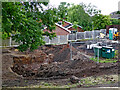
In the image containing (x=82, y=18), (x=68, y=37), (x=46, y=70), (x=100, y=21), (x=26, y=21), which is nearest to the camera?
(x=26, y=21)

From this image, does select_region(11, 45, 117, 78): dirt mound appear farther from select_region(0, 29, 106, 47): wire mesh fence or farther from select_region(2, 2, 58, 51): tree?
select_region(0, 29, 106, 47): wire mesh fence

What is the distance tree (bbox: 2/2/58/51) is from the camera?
4.50m

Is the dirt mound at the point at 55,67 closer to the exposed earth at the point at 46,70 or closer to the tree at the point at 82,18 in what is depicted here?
the exposed earth at the point at 46,70

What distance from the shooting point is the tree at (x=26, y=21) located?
14.8 ft

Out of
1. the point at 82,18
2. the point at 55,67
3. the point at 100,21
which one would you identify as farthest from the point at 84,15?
the point at 55,67

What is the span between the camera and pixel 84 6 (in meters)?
21.0

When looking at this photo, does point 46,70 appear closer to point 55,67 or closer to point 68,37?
point 55,67

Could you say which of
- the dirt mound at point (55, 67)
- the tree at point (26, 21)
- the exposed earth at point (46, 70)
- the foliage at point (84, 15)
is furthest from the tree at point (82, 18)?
the tree at point (26, 21)

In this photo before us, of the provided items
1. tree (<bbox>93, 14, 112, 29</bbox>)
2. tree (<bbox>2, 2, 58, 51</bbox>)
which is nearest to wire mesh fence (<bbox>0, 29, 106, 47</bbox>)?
tree (<bbox>93, 14, 112, 29</bbox>)

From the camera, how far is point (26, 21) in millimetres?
4859

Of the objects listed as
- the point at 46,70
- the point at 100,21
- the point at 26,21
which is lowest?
the point at 46,70

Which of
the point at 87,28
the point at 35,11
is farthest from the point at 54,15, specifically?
the point at 87,28

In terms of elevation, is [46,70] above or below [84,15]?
below

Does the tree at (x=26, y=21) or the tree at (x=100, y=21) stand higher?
the tree at (x=100, y=21)
